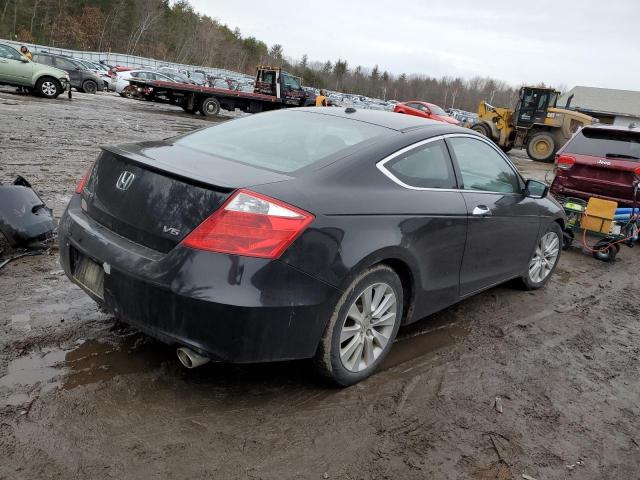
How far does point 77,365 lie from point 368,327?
1.65 meters

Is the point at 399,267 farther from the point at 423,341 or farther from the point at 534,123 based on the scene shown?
the point at 534,123

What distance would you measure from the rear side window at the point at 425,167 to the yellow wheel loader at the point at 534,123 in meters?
19.1

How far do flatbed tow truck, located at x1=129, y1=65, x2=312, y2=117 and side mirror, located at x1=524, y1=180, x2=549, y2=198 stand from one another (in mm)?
18841

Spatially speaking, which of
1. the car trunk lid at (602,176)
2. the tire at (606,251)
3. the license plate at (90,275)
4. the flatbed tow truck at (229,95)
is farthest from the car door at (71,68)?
the license plate at (90,275)

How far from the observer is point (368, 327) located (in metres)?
3.05

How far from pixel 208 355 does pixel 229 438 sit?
0.41 meters

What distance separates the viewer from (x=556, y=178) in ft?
26.6

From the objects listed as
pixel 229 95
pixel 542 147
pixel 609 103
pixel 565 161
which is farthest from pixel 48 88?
pixel 609 103

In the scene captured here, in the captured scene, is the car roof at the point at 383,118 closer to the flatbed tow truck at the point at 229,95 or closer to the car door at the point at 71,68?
the flatbed tow truck at the point at 229,95

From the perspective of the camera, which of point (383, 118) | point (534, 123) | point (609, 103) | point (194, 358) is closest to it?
point (194, 358)

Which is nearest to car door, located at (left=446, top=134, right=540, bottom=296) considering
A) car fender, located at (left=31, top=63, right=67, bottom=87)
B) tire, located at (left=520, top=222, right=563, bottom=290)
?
tire, located at (left=520, top=222, right=563, bottom=290)

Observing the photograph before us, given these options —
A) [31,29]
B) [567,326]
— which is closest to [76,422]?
[567,326]

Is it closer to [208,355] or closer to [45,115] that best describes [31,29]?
[45,115]

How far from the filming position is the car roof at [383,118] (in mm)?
3555
